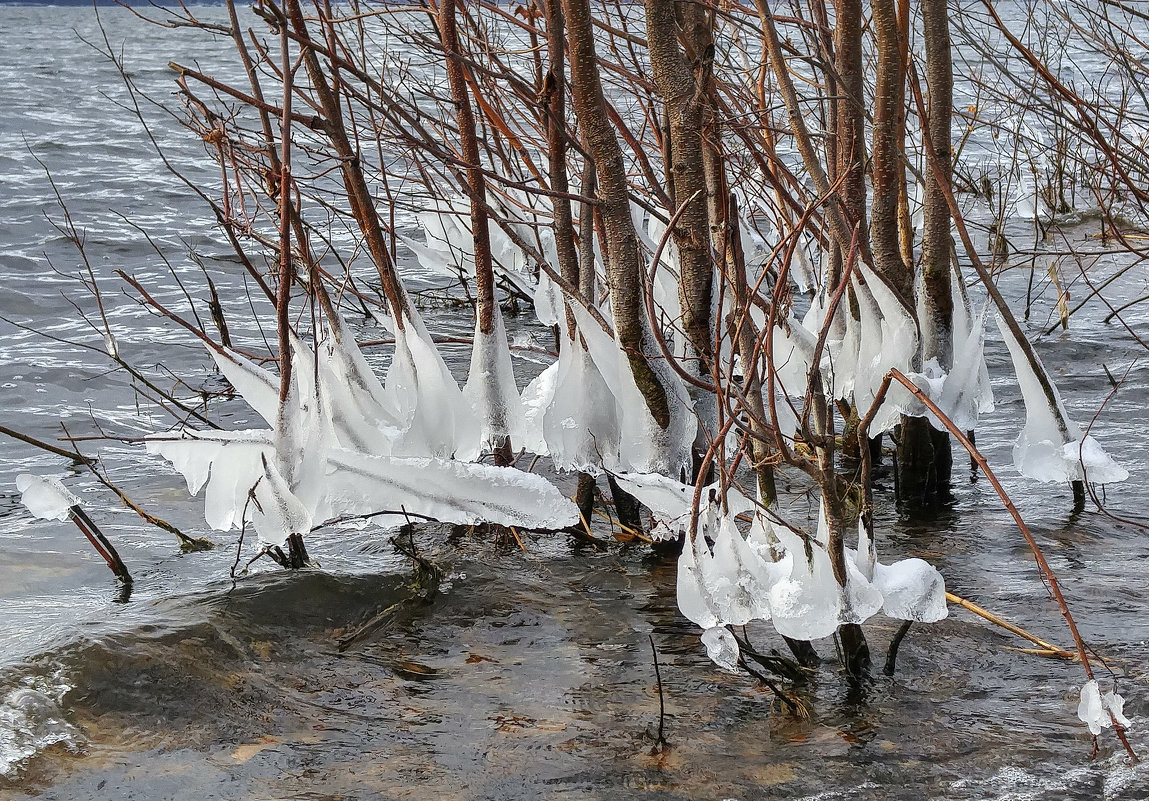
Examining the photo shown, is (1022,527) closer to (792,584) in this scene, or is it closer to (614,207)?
(792,584)

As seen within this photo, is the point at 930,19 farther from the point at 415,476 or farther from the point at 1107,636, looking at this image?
the point at 415,476

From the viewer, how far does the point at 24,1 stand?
3302 inches

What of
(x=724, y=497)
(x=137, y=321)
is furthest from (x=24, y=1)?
(x=724, y=497)

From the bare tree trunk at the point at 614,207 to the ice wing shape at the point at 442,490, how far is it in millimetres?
383

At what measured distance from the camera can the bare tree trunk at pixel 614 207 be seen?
270 centimetres

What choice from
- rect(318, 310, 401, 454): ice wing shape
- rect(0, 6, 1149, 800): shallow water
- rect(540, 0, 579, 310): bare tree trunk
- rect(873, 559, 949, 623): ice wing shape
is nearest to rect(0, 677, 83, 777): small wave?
rect(0, 6, 1149, 800): shallow water

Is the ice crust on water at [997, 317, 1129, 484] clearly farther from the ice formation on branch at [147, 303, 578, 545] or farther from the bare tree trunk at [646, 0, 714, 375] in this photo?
the ice formation on branch at [147, 303, 578, 545]

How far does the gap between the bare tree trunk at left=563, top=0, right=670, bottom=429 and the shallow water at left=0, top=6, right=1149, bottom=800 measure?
0.73 m

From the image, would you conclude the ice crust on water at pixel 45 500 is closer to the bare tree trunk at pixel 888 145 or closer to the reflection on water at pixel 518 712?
the reflection on water at pixel 518 712

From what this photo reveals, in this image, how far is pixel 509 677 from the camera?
2.83 metres

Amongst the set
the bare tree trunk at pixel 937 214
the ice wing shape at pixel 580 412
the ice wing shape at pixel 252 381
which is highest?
the bare tree trunk at pixel 937 214

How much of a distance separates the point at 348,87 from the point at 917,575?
1882 mm

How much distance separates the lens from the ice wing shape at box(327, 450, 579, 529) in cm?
286

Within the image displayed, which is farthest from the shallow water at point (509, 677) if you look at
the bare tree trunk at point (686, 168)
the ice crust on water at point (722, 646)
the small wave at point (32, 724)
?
the bare tree trunk at point (686, 168)
